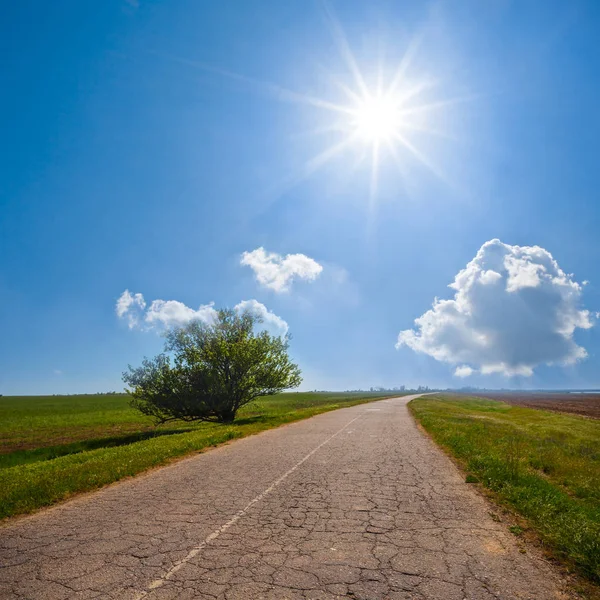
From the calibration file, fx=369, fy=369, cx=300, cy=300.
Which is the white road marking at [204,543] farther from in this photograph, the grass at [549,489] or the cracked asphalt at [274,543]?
the grass at [549,489]

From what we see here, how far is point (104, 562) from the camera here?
17.7 ft

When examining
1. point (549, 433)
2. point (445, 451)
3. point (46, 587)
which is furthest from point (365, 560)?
point (549, 433)

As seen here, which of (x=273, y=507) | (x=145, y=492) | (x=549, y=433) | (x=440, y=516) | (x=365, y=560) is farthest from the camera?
(x=549, y=433)

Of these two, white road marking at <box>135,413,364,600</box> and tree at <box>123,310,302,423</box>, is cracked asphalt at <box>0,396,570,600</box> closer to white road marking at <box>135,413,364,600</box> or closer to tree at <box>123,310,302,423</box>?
white road marking at <box>135,413,364,600</box>

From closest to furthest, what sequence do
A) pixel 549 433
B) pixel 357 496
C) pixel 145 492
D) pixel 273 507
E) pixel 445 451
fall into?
pixel 273 507 → pixel 357 496 → pixel 145 492 → pixel 445 451 → pixel 549 433

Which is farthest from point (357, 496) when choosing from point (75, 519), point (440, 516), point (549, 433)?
point (549, 433)

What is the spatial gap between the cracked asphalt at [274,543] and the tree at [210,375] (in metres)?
19.0

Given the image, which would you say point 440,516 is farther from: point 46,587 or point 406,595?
point 46,587

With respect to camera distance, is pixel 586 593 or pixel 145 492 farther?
pixel 145 492

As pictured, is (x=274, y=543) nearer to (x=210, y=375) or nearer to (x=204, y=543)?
(x=204, y=543)

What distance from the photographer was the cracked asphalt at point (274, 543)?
15.3ft

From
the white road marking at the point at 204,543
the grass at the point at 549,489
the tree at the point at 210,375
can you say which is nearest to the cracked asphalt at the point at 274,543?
the white road marking at the point at 204,543

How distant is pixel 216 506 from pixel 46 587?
3.56 metres

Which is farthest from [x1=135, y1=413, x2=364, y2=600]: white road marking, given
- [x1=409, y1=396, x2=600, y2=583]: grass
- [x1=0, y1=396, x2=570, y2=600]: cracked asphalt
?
[x1=409, y1=396, x2=600, y2=583]: grass
